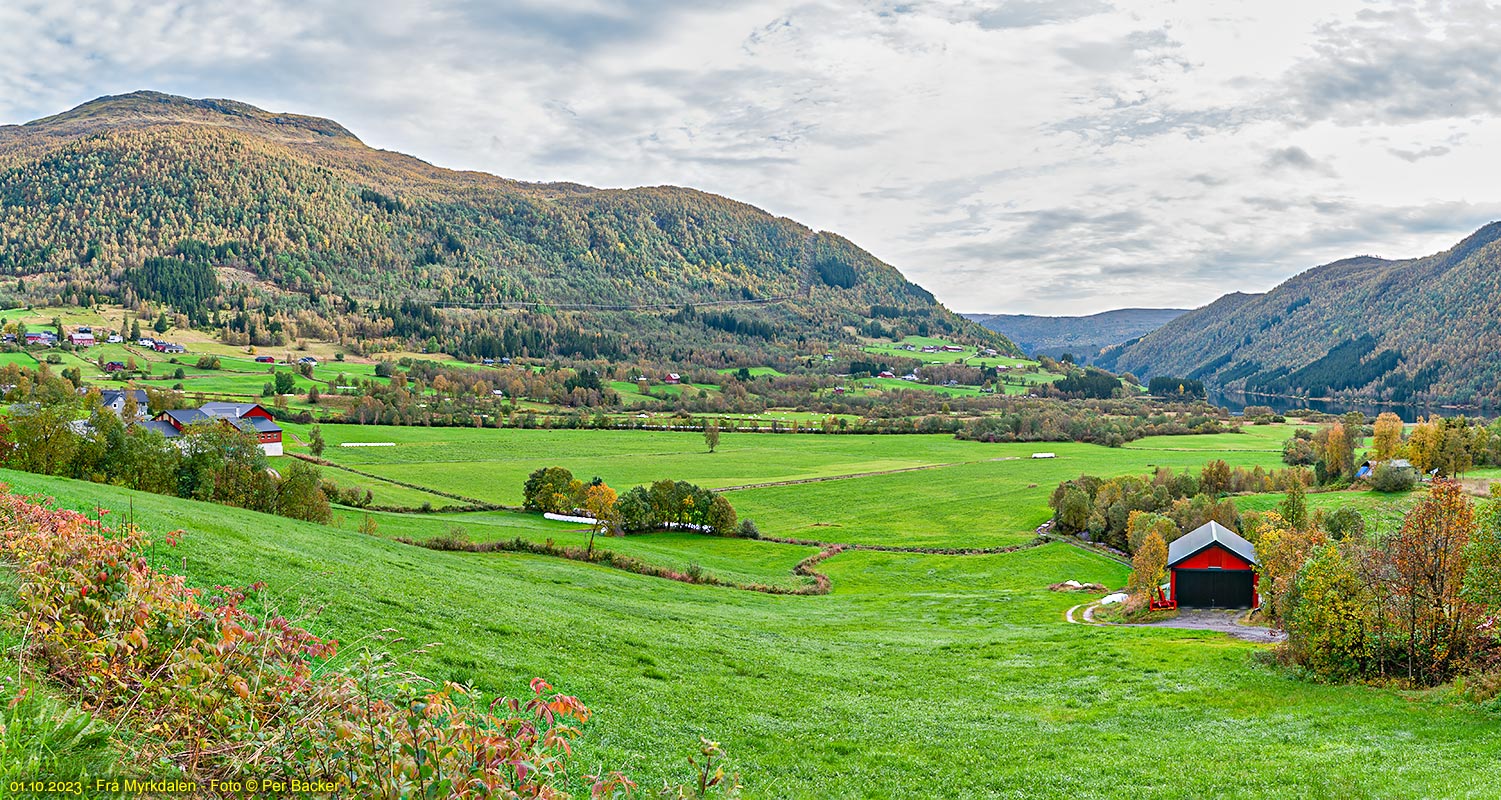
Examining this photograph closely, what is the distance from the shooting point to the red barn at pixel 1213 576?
47844 millimetres

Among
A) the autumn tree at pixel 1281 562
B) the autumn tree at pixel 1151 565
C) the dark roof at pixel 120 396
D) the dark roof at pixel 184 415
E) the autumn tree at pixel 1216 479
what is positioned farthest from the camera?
the dark roof at pixel 120 396

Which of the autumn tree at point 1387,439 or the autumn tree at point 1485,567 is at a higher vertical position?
the autumn tree at point 1387,439

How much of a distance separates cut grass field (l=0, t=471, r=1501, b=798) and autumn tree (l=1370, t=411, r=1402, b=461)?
72.8m

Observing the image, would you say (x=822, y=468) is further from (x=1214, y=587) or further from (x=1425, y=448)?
(x=1425, y=448)

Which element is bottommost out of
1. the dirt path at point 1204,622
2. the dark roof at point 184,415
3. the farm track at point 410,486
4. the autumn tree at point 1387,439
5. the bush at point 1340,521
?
the dirt path at point 1204,622

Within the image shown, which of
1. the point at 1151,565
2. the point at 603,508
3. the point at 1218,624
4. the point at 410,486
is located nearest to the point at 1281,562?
the point at 1218,624

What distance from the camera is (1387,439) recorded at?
88.9 meters

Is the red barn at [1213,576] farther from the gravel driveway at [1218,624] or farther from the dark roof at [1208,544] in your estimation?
the gravel driveway at [1218,624]

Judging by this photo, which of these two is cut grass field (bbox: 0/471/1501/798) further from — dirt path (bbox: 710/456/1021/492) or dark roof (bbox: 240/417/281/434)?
dark roof (bbox: 240/417/281/434)

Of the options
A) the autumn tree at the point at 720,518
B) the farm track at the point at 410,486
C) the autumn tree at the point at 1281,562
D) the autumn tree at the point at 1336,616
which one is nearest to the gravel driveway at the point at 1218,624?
the autumn tree at the point at 1281,562

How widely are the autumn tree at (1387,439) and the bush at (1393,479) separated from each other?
12853mm

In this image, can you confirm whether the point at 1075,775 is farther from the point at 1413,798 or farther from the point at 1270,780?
the point at 1413,798

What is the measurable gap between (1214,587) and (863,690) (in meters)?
36.0

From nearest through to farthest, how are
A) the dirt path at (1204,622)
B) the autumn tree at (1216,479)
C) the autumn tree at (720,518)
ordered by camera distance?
the dirt path at (1204,622) → the autumn tree at (720,518) → the autumn tree at (1216,479)
